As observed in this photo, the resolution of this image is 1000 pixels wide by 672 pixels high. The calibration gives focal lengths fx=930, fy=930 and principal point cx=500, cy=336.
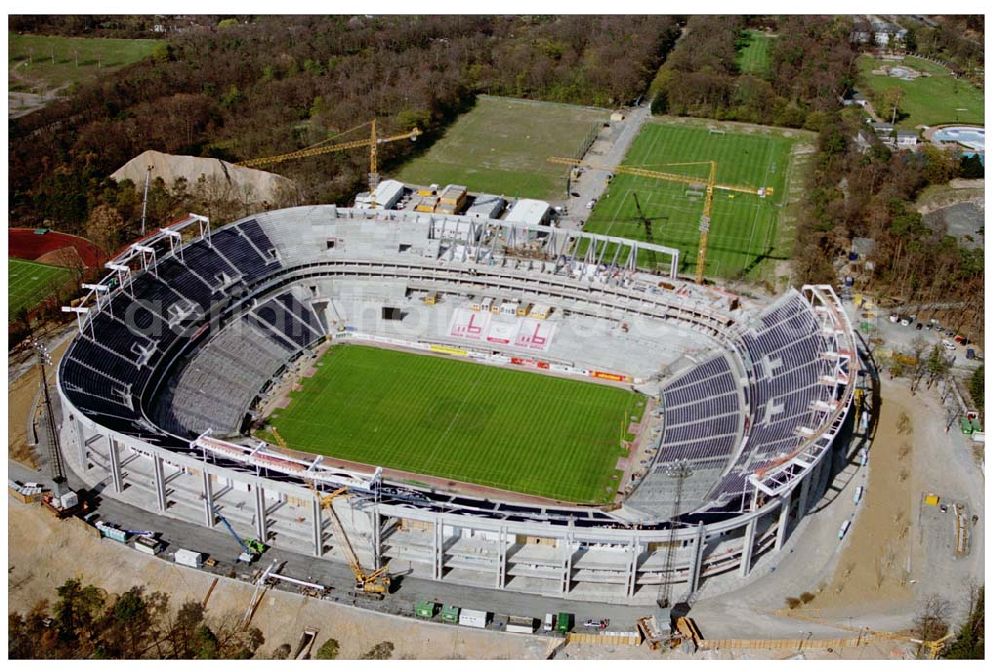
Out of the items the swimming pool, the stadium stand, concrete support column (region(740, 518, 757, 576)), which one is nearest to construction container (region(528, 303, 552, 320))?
the stadium stand

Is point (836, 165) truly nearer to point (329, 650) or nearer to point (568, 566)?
point (568, 566)

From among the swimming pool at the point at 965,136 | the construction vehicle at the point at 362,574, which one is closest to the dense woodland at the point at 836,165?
the swimming pool at the point at 965,136

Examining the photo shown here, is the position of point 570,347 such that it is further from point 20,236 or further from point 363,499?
point 20,236

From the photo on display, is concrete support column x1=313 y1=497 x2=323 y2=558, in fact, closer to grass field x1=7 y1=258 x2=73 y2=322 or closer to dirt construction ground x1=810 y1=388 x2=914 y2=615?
dirt construction ground x1=810 y1=388 x2=914 y2=615

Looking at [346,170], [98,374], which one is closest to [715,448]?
[98,374]

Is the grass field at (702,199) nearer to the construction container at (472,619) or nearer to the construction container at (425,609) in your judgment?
the construction container at (472,619)
